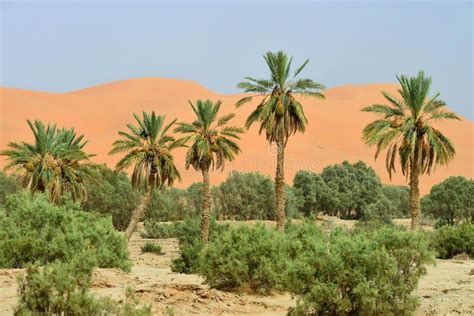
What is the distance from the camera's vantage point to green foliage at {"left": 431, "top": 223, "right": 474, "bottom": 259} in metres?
30.3

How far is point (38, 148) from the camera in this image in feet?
104

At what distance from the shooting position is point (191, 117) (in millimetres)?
110375

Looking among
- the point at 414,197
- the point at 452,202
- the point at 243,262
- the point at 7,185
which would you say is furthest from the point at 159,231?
the point at 243,262

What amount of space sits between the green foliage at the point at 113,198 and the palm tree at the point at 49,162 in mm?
18648

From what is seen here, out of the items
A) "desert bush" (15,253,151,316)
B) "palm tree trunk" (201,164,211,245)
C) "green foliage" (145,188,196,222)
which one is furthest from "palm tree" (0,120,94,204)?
"green foliage" (145,188,196,222)

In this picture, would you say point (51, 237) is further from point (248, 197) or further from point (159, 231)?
point (248, 197)

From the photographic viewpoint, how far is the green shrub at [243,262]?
17.6 m

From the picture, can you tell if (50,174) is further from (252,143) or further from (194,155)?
(252,143)

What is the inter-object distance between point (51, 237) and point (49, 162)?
11.3 meters

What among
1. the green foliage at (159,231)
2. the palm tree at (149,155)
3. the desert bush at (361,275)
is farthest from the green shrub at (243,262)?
the green foliage at (159,231)

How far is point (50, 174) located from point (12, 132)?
7498 cm

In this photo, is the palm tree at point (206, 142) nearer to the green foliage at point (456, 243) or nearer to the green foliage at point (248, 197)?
the green foliage at point (456, 243)

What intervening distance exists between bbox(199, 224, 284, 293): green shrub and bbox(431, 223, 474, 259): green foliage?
560 inches

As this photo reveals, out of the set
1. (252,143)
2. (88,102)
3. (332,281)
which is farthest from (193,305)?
(88,102)
